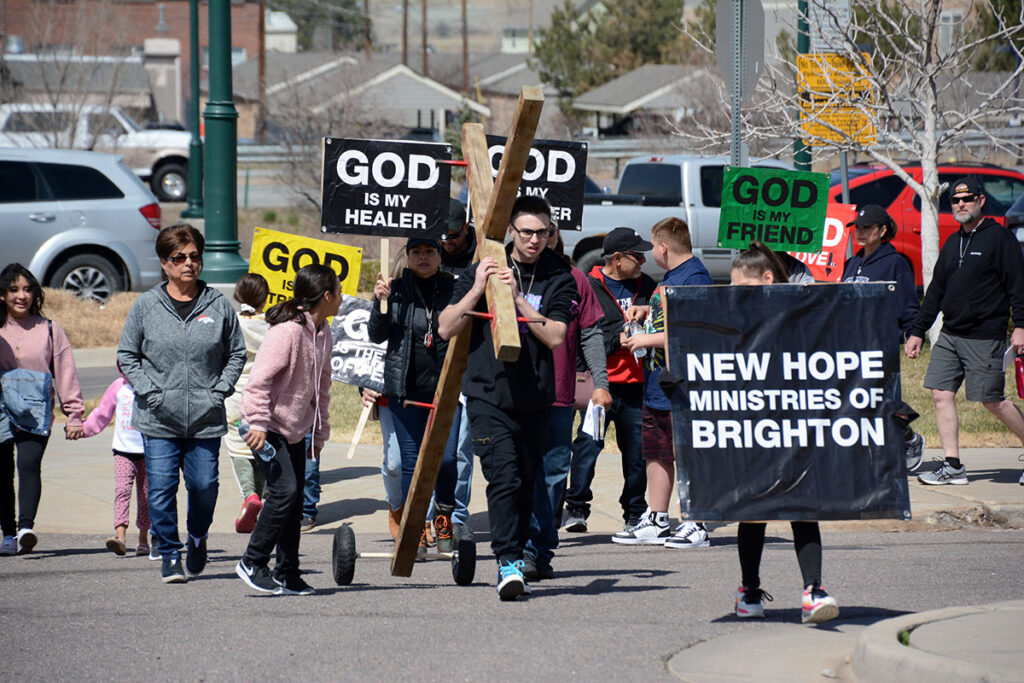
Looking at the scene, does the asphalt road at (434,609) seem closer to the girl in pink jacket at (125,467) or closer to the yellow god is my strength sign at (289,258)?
the girl in pink jacket at (125,467)

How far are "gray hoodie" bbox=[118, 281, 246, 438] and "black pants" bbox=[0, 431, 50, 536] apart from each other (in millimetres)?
1234

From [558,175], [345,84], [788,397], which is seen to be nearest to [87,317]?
[558,175]

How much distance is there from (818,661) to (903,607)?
3.77ft

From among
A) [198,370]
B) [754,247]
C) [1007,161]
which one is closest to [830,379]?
[754,247]

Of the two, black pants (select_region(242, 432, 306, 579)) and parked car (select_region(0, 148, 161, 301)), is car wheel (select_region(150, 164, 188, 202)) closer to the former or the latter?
parked car (select_region(0, 148, 161, 301))

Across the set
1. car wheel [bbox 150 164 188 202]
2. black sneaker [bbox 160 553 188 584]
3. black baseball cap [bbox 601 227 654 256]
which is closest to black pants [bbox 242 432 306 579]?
black sneaker [bbox 160 553 188 584]

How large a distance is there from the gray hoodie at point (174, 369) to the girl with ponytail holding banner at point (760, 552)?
8.47ft

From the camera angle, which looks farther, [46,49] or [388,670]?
[46,49]

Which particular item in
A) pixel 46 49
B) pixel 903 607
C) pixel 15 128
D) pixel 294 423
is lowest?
pixel 903 607

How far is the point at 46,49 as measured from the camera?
31.8m

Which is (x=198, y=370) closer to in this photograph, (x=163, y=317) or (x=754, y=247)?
(x=163, y=317)

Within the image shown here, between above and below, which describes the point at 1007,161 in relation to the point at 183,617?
above

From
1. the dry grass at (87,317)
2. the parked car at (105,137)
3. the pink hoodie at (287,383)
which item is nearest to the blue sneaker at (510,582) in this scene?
the pink hoodie at (287,383)

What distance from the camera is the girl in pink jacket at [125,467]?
7.72 m
